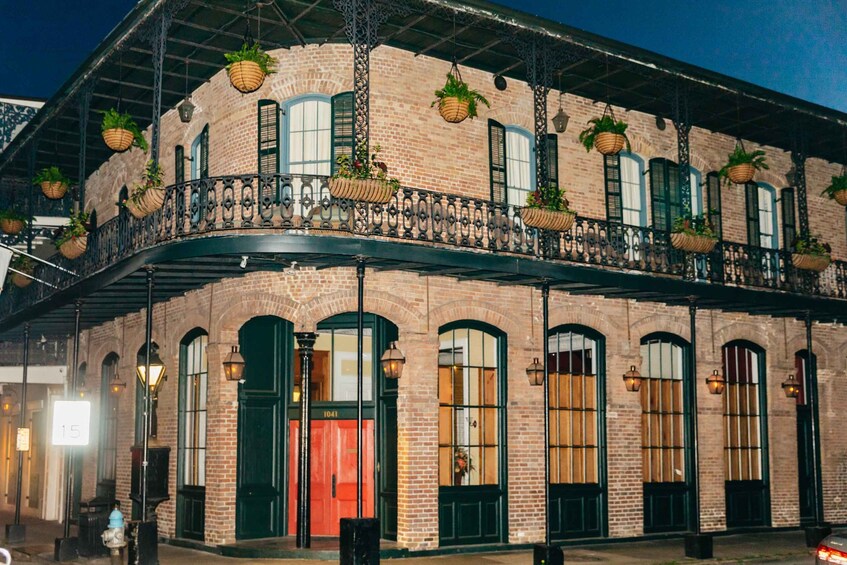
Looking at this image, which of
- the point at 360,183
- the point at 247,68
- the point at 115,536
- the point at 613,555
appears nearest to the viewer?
the point at 115,536

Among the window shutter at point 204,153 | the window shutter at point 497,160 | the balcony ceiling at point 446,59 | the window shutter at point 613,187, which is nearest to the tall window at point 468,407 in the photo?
the window shutter at point 497,160

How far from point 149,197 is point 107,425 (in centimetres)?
952

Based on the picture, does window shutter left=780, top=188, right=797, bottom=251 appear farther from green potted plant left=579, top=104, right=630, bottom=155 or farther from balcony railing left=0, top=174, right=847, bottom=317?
green potted plant left=579, top=104, right=630, bottom=155

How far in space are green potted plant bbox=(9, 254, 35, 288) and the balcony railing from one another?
22 cm

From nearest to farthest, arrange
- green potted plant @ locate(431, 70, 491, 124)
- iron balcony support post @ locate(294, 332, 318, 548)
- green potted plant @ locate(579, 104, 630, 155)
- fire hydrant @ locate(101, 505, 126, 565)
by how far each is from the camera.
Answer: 1. fire hydrant @ locate(101, 505, 126, 565)
2. iron balcony support post @ locate(294, 332, 318, 548)
3. green potted plant @ locate(431, 70, 491, 124)
4. green potted plant @ locate(579, 104, 630, 155)

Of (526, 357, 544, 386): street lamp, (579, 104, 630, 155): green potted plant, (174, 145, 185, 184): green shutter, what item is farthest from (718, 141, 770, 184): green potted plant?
(174, 145, 185, 184): green shutter

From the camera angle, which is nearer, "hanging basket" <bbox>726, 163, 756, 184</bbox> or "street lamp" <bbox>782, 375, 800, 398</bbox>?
"hanging basket" <bbox>726, 163, 756, 184</bbox>

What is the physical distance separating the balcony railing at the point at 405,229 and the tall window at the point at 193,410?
7.74ft

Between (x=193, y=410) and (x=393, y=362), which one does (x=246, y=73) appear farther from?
(x=193, y=410)

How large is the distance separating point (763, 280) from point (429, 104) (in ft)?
24.2

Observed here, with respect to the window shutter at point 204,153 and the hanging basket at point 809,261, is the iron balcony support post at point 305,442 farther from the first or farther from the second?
the hanging basket at point 809,261

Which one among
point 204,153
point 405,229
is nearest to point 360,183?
point 405,229

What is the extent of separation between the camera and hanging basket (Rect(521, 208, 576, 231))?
1477cm

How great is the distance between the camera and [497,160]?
56.5 feet
